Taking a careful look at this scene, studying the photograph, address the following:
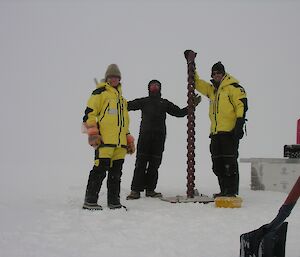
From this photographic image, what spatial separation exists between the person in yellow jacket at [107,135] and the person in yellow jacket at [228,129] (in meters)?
1.31

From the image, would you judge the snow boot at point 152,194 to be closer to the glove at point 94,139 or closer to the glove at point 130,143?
the glove at point 130,143

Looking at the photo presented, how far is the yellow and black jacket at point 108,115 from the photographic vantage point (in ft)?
17.1

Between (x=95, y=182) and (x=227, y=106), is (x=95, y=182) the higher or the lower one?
the lower one

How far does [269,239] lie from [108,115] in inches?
116

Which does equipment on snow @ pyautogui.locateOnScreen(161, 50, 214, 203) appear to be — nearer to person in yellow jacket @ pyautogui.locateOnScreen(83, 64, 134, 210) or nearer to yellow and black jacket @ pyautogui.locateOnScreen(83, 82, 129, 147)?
person in yellow jacket @ pyautogui.locateOnScreen(83, 64, 134, 210)

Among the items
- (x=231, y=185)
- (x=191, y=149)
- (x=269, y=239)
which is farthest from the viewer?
(x=191, y=149)

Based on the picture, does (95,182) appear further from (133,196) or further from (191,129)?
(191,129)

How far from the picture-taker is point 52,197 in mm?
6113

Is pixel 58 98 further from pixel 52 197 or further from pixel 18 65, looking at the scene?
pixel 52 197

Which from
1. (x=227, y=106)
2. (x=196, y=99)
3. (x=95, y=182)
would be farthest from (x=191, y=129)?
(x=95, y=182)

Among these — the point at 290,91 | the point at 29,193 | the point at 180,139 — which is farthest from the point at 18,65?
the point at 29,193

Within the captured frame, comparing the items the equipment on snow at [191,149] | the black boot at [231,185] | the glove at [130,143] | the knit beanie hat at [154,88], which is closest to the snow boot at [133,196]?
the equipment on snow at [191,149]

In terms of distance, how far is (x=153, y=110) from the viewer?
6668 mm

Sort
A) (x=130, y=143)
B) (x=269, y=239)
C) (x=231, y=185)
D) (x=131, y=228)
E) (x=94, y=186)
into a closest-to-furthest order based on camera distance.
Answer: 1. (x=269, y=239)
2. (x=131, y=228)
3. (x=94, y=186)
4. (x=130, y=143)
5. (x=231, y=185)
